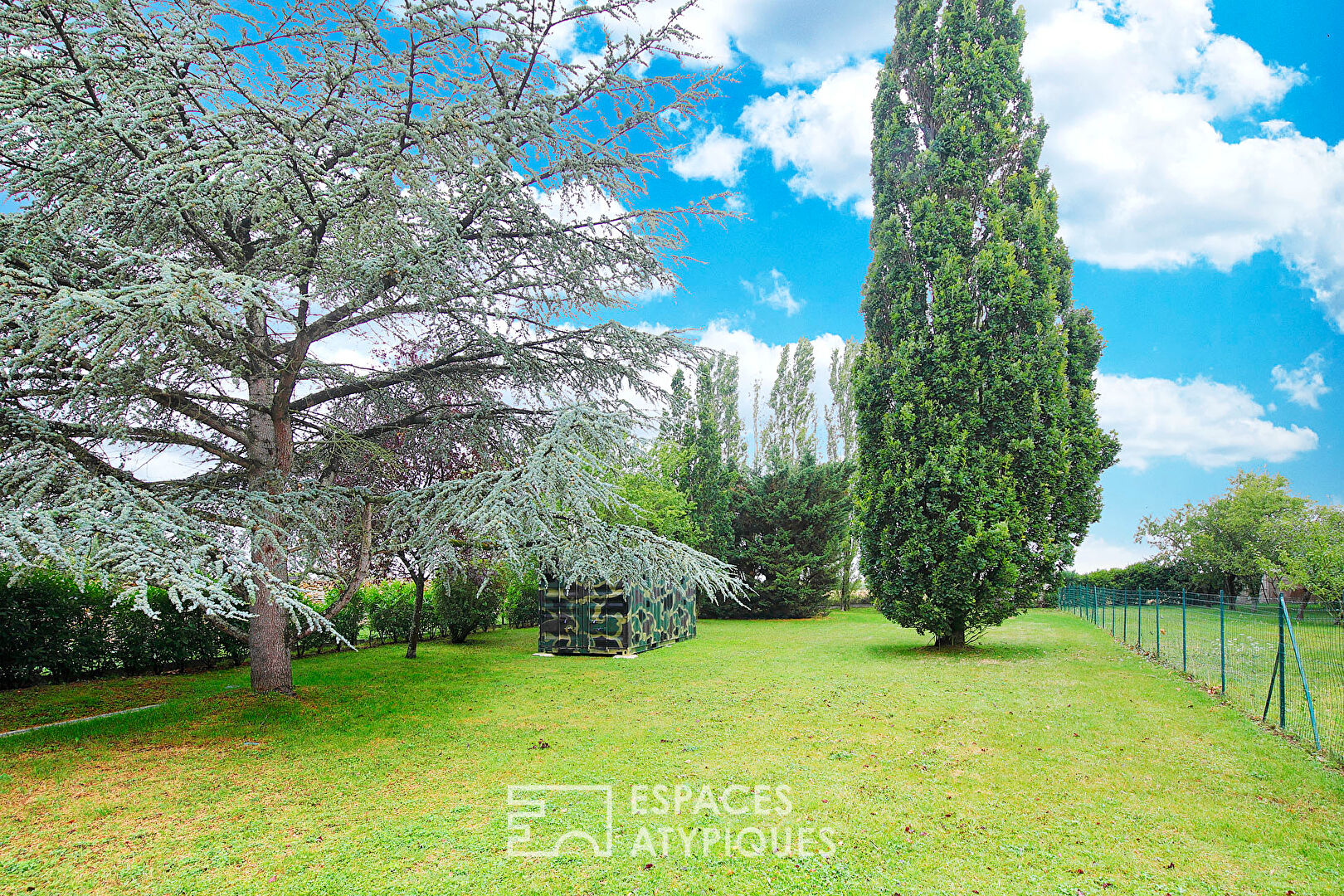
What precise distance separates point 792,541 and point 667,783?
769 inches

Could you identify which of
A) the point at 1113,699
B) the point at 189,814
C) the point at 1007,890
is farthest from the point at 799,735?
the point at 189,814

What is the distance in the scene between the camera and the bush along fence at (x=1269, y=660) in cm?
601

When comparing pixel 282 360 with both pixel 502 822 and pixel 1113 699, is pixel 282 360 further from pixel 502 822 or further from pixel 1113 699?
pixel 1113 699

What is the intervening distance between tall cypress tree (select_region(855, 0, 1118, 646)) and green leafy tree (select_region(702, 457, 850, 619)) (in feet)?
35.3

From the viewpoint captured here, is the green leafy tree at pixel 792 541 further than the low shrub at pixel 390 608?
Yes

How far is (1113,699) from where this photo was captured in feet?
26.8

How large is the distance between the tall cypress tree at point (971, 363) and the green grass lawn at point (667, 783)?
306 cm

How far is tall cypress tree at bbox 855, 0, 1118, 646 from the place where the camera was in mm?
11828

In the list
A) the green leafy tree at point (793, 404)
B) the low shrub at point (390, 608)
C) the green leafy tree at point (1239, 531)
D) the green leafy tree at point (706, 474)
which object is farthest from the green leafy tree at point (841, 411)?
the low shrub at point (390, 608)

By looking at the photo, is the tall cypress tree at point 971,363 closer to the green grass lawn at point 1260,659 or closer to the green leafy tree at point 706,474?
the green grass lawn at point 1260,659

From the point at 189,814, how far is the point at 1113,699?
9.64 meters

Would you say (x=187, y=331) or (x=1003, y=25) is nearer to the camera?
(x=187, y=331)

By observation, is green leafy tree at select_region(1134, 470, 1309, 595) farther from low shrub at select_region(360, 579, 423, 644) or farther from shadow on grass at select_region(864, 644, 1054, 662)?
low shrub at select_region(360, 579, 423, 644)

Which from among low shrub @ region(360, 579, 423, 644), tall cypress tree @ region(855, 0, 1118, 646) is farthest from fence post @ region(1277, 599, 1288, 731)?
low shrub @ region(360, 579, 423, 644)
